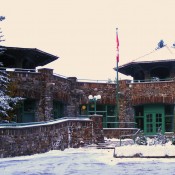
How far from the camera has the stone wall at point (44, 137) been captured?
18219 mm

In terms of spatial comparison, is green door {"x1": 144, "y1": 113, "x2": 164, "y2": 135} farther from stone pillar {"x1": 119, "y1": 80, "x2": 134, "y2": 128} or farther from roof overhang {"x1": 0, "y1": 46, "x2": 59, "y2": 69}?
roof overhang {"x1": 0, "y1": 46, "x2": 59, "y2": 69}

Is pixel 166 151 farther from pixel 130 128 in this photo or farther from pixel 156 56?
pixel 156 56

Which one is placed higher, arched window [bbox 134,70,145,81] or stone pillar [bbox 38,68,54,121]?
arched window [bbox 134,70,145,81]

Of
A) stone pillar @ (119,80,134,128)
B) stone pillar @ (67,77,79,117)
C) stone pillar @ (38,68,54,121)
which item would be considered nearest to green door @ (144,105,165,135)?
stone pillar @ (119,80,134,128)

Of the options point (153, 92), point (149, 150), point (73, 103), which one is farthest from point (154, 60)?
point (149, 150)

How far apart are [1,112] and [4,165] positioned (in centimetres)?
1022

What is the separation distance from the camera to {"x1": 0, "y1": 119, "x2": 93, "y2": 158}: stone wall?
59.8 ft

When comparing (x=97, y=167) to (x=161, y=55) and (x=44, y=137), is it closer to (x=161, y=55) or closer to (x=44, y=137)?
(x=44, y=137)

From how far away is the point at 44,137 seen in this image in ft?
66.7

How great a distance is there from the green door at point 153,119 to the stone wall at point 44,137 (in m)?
10.4

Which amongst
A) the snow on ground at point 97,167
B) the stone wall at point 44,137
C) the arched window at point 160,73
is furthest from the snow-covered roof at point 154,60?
the snow on ground at point 97,167

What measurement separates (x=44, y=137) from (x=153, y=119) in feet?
53.1

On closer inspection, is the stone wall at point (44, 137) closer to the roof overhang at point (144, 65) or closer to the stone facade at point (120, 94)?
the stone facade at point (120, 94)

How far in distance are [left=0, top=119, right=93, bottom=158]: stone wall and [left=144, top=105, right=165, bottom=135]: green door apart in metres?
10.4
